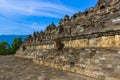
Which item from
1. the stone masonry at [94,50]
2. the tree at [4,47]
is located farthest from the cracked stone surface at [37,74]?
the tree at [4,47]

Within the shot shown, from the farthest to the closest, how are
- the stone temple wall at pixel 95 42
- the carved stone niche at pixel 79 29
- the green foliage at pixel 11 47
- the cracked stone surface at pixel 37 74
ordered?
the green foliage at pixel 11 47 < the carved stone niche at pixel 79 29 < the cracked stone surface at pixel 37 74 < the stone temple wall at pixel 95 42

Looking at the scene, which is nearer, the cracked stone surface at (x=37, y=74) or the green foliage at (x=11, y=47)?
the cracked stone surface at (x=37, y=74)

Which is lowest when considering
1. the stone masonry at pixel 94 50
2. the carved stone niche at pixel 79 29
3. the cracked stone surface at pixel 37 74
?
the cracked stone surface at pixel 37 74

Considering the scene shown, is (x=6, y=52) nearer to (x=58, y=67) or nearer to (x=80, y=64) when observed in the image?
(x=58, y=67)

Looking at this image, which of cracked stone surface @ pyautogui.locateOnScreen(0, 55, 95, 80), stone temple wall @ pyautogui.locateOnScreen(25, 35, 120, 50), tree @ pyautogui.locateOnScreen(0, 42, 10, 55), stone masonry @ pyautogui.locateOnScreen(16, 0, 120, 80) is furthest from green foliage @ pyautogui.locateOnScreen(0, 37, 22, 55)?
stone temple wall @ pyautogui.locateOnScreen(25, 35, 120, 50)

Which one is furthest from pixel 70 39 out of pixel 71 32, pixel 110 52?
pixel 110 52

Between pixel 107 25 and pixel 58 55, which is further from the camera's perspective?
pixel 58 55

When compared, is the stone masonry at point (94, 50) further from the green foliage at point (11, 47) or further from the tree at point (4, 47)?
the tree at point (4, 47)

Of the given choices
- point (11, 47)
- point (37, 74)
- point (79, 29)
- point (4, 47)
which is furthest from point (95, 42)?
point (4, 47)

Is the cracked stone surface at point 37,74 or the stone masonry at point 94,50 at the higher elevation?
the stone masonry at point 94,50

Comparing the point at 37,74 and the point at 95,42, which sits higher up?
the point at 95,42

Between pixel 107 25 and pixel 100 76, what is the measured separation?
2.86m

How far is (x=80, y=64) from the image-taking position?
1041 cm

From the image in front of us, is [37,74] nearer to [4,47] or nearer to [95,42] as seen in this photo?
[95,42]
